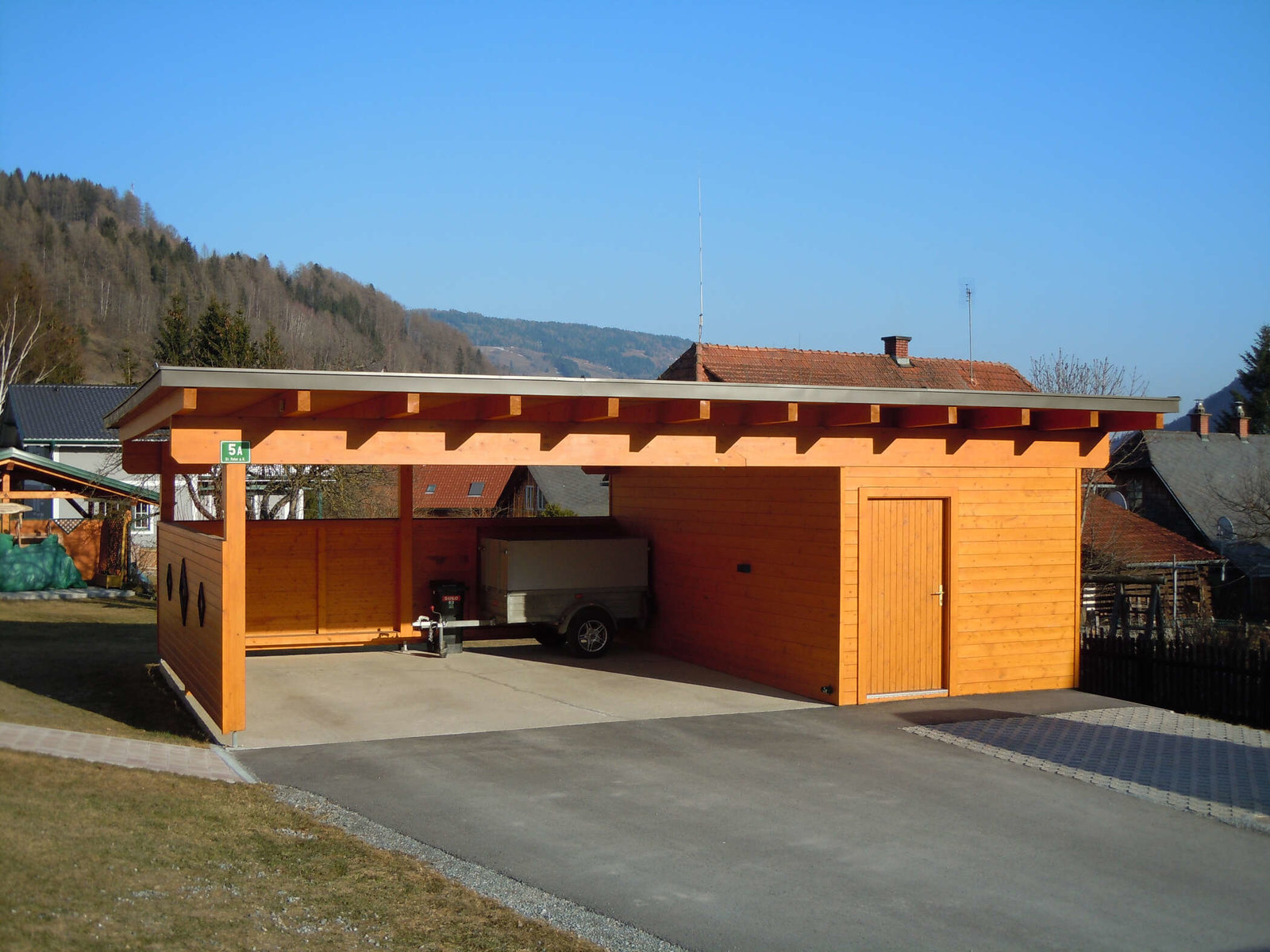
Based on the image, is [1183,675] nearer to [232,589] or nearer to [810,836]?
[810,836]

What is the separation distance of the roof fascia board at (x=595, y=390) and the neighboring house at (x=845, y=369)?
14.2 m

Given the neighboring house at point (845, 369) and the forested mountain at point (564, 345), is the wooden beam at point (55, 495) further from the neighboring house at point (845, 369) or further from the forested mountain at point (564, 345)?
the forested mountain at point (564, 345)

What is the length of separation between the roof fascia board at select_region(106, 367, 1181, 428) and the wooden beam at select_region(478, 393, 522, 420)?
221mm

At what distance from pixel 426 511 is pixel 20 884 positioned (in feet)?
134

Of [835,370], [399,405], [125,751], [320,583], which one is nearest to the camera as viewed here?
[125,751]

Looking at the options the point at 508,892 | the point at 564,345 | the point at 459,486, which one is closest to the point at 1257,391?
the point at 459,486

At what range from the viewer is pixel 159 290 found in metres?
81.5

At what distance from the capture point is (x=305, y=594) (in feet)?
49.6

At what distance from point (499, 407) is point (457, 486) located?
4807cm

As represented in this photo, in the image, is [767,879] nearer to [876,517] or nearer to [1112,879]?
[1112,879]

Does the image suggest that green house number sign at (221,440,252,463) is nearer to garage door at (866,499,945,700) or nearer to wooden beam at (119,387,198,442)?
wooden beam at (119,387,198,442)

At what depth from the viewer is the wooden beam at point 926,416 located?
11.2m

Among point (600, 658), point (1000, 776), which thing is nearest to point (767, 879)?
point (1000, 776)

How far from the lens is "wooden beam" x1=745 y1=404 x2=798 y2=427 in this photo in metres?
10.5
